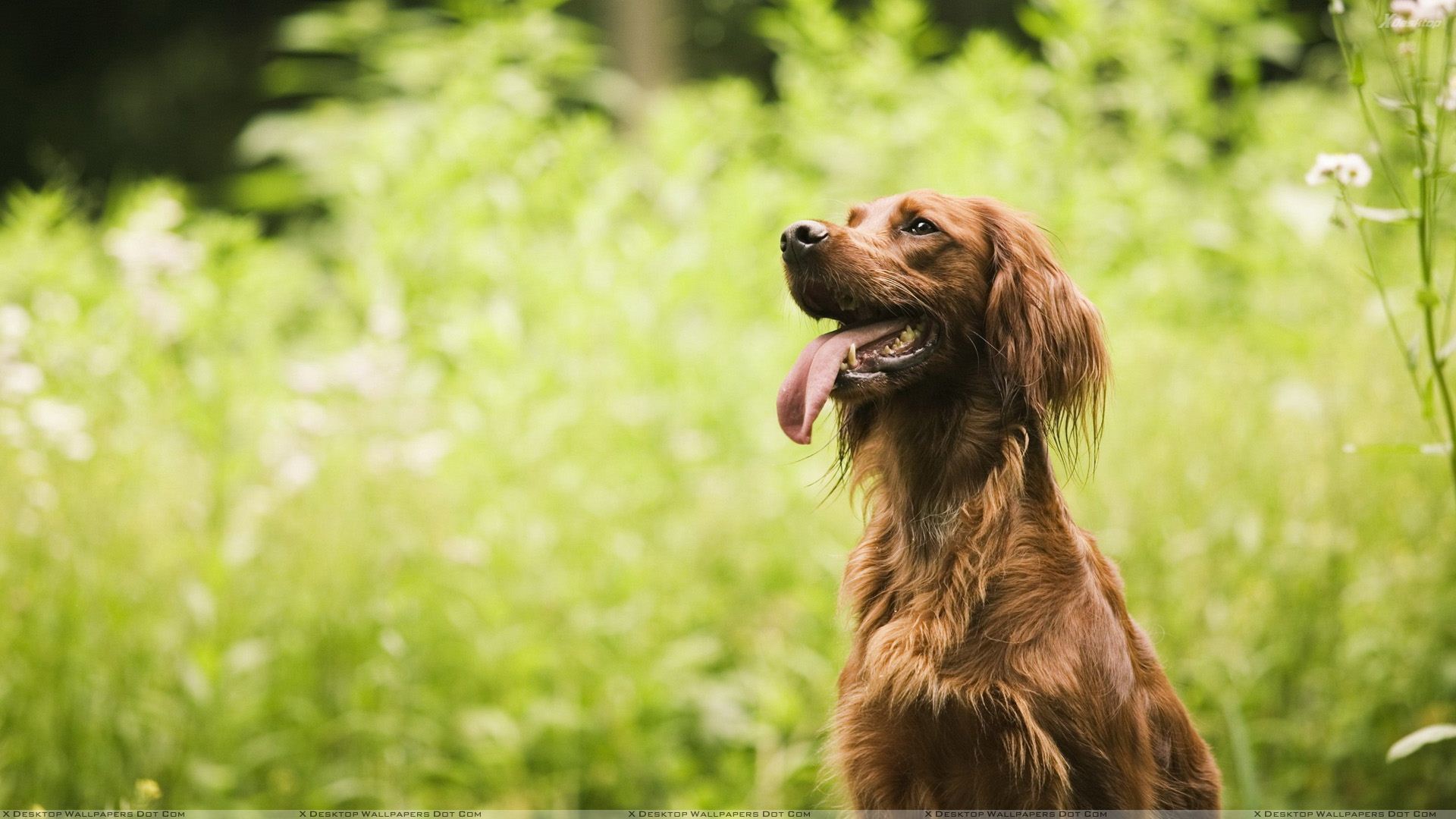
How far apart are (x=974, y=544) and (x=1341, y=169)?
877 mm

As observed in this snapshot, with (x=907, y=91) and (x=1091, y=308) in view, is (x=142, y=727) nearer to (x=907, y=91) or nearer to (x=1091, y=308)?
(x=1091, y=308)

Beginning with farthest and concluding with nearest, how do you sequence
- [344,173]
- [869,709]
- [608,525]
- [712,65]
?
1. [712,65]
2. [344,173]
3. [608,525]
4. [869,709]

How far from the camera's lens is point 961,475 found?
5.89 ft

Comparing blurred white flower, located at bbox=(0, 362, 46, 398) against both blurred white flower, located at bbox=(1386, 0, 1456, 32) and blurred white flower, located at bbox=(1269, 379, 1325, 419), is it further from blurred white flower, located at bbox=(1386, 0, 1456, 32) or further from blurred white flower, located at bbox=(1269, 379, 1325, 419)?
Result: blurred white flower, located at bbox=(1269, 379, 1325, 419)

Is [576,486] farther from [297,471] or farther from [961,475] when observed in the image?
[961,475]

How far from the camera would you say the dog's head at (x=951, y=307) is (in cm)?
175

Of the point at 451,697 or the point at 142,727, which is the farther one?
the point at 451,697

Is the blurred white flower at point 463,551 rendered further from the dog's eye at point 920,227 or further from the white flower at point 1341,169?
the white flower at point 1341,169

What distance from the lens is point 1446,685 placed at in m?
3.34

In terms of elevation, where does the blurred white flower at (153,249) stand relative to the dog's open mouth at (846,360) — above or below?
below

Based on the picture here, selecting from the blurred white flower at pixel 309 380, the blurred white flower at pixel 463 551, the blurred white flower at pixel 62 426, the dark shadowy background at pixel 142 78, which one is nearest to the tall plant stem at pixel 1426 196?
the blurred white flower at pixel 463 551

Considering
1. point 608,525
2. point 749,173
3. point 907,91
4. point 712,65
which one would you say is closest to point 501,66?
point 749,173

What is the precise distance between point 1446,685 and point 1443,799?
1.08ft

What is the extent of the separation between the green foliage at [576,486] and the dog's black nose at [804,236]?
0.65 metres
